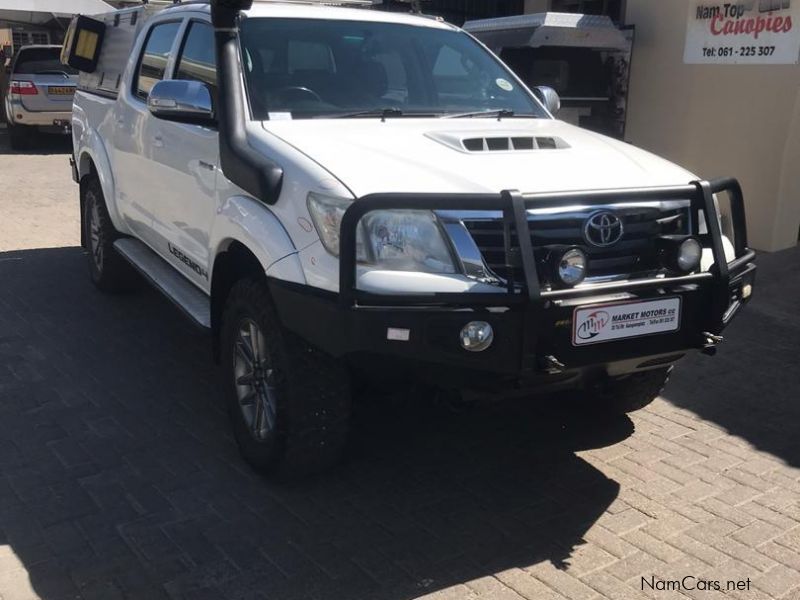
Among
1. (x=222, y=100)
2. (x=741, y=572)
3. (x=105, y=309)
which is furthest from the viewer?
(x=105, y=309)

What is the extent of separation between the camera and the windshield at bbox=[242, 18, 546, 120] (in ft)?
13.5

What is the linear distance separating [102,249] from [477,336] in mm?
4317

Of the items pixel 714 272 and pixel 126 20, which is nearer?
pixel 714 272

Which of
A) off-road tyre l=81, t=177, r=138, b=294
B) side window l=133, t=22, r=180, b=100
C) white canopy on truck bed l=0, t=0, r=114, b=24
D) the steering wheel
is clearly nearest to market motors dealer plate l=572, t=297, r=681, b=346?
the steering wheel

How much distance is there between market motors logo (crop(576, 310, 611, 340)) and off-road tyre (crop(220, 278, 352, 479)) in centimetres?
99

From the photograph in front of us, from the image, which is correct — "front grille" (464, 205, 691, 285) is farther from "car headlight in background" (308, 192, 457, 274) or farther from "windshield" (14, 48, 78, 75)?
"windshield" (14, 48, 78, 75)

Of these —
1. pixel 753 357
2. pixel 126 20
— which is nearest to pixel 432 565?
pixel 753 357

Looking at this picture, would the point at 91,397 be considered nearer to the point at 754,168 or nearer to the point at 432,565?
the point at 432,565

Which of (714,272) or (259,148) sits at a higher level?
(259,148)

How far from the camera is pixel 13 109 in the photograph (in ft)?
51.7

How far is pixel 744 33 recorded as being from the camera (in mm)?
7840

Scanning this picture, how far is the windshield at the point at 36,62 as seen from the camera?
623 inches

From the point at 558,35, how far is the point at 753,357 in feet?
12.8

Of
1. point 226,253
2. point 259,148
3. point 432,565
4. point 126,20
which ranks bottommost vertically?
point 432,565
